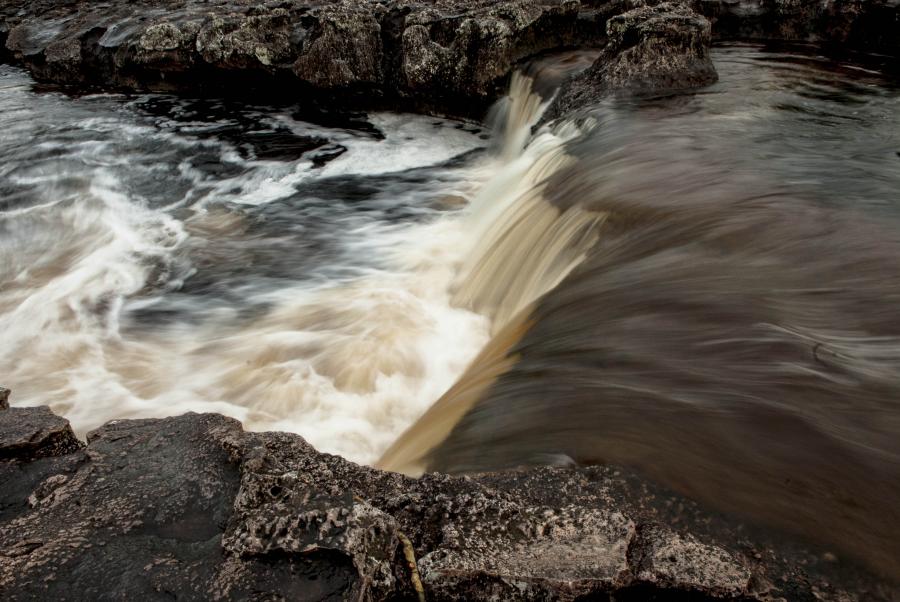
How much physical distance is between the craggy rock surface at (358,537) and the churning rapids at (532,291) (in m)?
0.26

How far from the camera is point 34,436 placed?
2.58 metres

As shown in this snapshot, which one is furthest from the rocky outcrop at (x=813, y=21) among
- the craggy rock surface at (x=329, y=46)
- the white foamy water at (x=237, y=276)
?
the white foamy water at (x=237, y=276)

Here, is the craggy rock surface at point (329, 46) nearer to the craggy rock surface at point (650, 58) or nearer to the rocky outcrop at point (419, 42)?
the rocky outcrop at point (419, 42)

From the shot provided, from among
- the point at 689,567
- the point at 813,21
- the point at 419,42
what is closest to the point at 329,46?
the point at 419,42

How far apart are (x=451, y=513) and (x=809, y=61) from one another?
362 inches

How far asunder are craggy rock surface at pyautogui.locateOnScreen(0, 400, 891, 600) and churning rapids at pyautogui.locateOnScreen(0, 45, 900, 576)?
0.84 ft

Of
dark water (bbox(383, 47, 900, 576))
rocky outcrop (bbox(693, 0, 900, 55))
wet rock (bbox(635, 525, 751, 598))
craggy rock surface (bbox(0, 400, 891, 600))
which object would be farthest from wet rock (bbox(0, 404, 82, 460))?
rocky outcrop (bbox(693, 0, 900, 55))

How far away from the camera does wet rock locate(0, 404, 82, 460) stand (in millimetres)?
2529

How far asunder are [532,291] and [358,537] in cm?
324

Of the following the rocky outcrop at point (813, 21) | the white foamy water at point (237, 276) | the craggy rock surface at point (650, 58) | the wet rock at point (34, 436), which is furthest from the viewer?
the rocky outcrop at point (813, 21)

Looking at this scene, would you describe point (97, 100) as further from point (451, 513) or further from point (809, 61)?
point (451, 513)

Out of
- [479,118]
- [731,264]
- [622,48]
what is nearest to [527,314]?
[731,264]

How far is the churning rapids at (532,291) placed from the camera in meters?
2.63

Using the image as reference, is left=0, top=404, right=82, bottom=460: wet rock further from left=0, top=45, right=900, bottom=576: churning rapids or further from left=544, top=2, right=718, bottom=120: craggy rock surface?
Result: left=544, top=2, right=718, bottom=120: craggy rock surface
